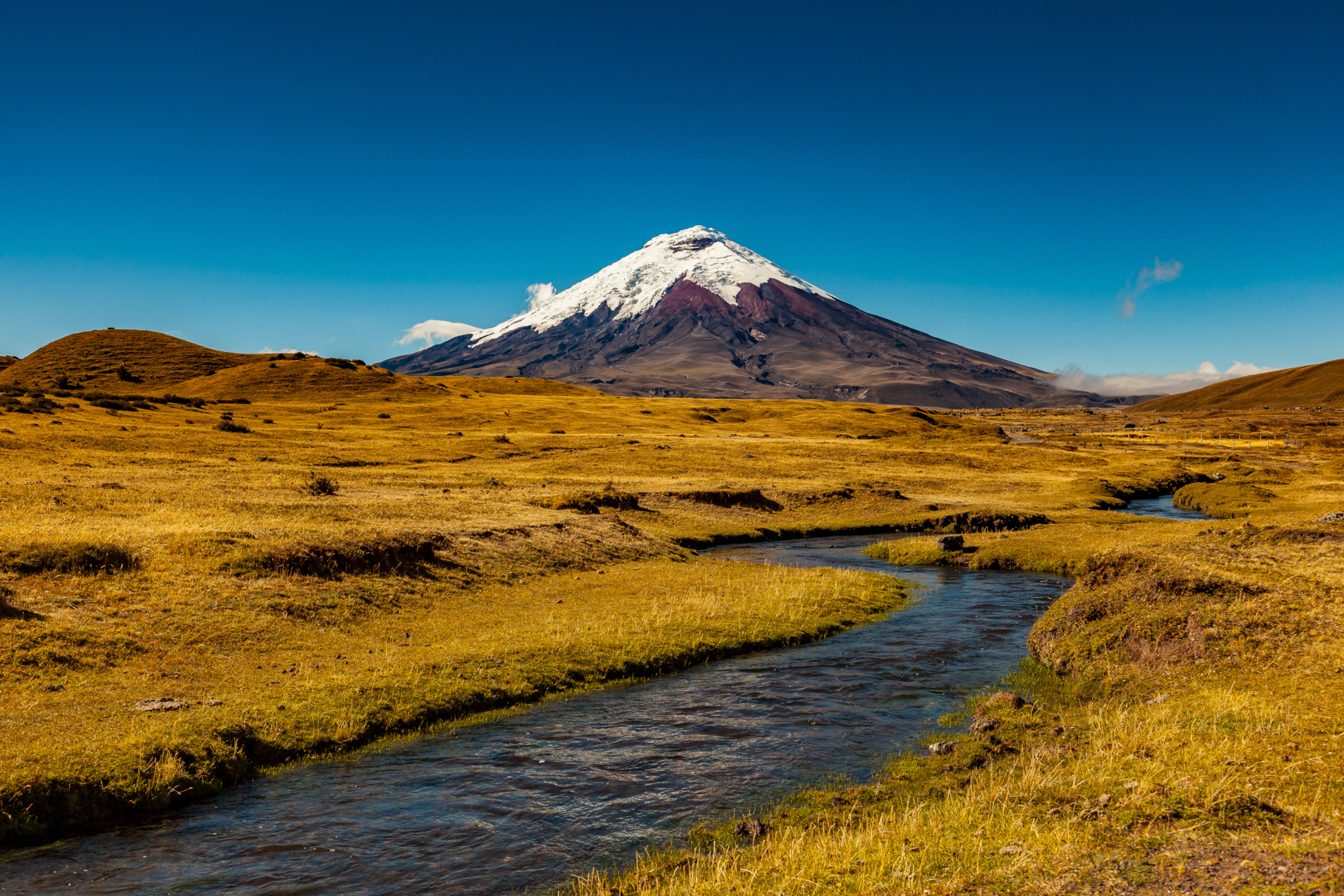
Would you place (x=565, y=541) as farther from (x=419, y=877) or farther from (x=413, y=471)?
(x=413, y=471)

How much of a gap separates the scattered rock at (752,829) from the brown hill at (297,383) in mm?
157908

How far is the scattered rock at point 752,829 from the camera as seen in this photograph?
13.8 metres

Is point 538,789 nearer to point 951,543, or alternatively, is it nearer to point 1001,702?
point 1001,702

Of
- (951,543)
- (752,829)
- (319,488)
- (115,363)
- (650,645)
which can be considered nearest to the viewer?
(752,829)

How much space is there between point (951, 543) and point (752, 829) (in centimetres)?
3703

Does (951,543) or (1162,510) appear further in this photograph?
(1162,510)

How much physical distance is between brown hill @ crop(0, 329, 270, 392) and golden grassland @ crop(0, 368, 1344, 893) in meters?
121

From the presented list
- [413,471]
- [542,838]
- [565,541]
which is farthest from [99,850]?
[413,471]

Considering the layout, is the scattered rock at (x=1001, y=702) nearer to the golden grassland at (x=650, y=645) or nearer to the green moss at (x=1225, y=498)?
the golden grassland at (x=650, y=645)

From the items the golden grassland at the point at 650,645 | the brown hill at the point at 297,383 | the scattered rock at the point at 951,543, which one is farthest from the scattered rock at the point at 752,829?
the brown hill at the point at 297,383

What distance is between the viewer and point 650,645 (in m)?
26.3

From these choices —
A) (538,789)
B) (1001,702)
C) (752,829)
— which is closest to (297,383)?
(538,789)

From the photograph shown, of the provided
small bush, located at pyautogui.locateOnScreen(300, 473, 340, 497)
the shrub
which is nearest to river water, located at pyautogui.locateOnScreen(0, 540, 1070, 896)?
the shrub

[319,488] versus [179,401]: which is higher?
[179,401]
